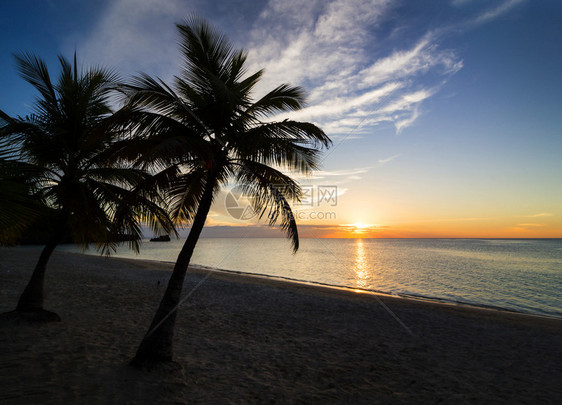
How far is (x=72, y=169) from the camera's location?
25.2ft

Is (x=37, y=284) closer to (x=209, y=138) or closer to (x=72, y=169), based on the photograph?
(x=72, y=169)

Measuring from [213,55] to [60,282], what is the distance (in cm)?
1556

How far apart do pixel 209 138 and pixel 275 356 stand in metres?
5.93

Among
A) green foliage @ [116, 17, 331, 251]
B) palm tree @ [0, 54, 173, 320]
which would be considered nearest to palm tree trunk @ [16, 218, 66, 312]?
palm tree @ [0, 54, 173, 320]

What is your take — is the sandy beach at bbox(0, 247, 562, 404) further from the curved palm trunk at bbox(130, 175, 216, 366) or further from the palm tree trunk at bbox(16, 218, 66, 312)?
the palm tree trunk at bbox(16, 218, 66, 312)

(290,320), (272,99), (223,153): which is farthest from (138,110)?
(290,320)

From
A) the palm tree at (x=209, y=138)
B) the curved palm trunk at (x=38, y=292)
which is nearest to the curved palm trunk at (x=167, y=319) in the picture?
the palm tree at (x=209, y=138)

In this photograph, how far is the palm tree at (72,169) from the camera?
23.8 ft

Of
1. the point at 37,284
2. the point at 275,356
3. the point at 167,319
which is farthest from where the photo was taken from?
the point at 37,284

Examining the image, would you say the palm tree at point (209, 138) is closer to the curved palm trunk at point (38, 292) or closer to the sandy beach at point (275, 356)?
the sandy beach at point (275, 356)

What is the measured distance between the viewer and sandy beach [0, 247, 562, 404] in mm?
5316

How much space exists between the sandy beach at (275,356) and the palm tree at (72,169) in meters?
2.40

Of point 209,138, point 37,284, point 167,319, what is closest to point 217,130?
point 209,138

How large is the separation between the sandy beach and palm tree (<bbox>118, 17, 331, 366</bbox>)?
3.89 ft
